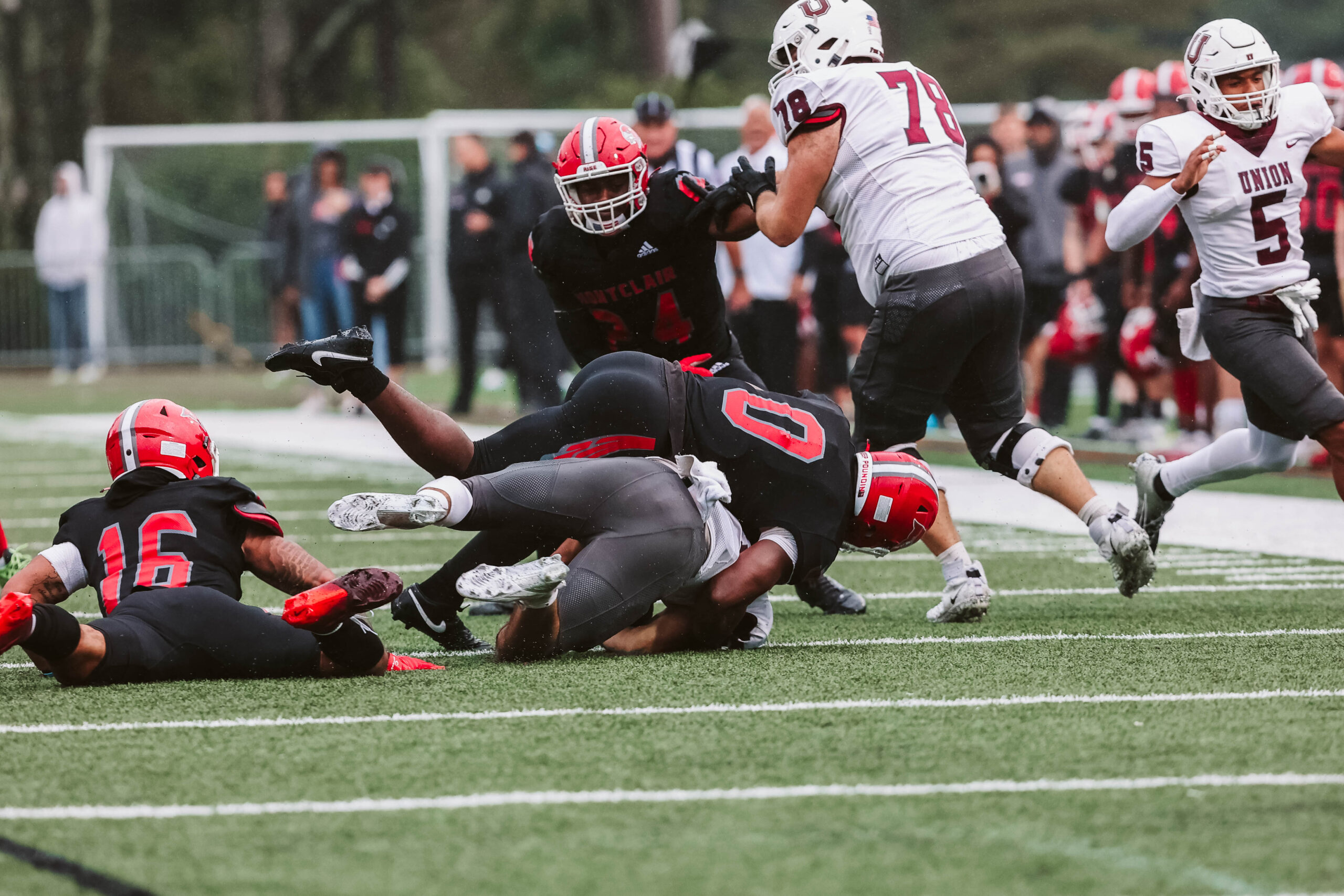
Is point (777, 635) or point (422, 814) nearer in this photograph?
point (422, 814)

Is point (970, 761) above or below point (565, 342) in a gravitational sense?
below

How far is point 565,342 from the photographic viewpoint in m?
6.74

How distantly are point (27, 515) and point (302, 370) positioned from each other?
5009mm

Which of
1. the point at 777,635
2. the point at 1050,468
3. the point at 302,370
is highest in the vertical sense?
the point at 302,370

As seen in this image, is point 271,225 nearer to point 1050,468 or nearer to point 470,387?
point 470,387

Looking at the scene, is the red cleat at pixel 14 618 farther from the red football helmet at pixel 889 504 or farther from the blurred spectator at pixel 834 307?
the blurred spectator at pixel 834 307

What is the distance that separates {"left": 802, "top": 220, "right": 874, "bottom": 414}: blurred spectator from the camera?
12570mm

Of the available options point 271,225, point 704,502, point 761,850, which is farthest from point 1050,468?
point 271,225

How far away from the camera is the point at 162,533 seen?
4.98 metres

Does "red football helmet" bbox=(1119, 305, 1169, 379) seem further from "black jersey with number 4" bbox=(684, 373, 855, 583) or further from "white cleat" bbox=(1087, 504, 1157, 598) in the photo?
"black jersey with number 4" bbox=(684, 373, 855, 583)

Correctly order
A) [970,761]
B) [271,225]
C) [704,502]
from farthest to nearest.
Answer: [271,225], [704,502], [970,761]

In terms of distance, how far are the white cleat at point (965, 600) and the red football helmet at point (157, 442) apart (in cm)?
230

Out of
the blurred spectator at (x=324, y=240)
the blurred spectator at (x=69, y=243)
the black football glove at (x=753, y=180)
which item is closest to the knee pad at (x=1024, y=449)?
the black football glove at (x=753, y=180)

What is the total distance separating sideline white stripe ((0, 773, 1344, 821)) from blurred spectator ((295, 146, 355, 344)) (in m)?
13.3
